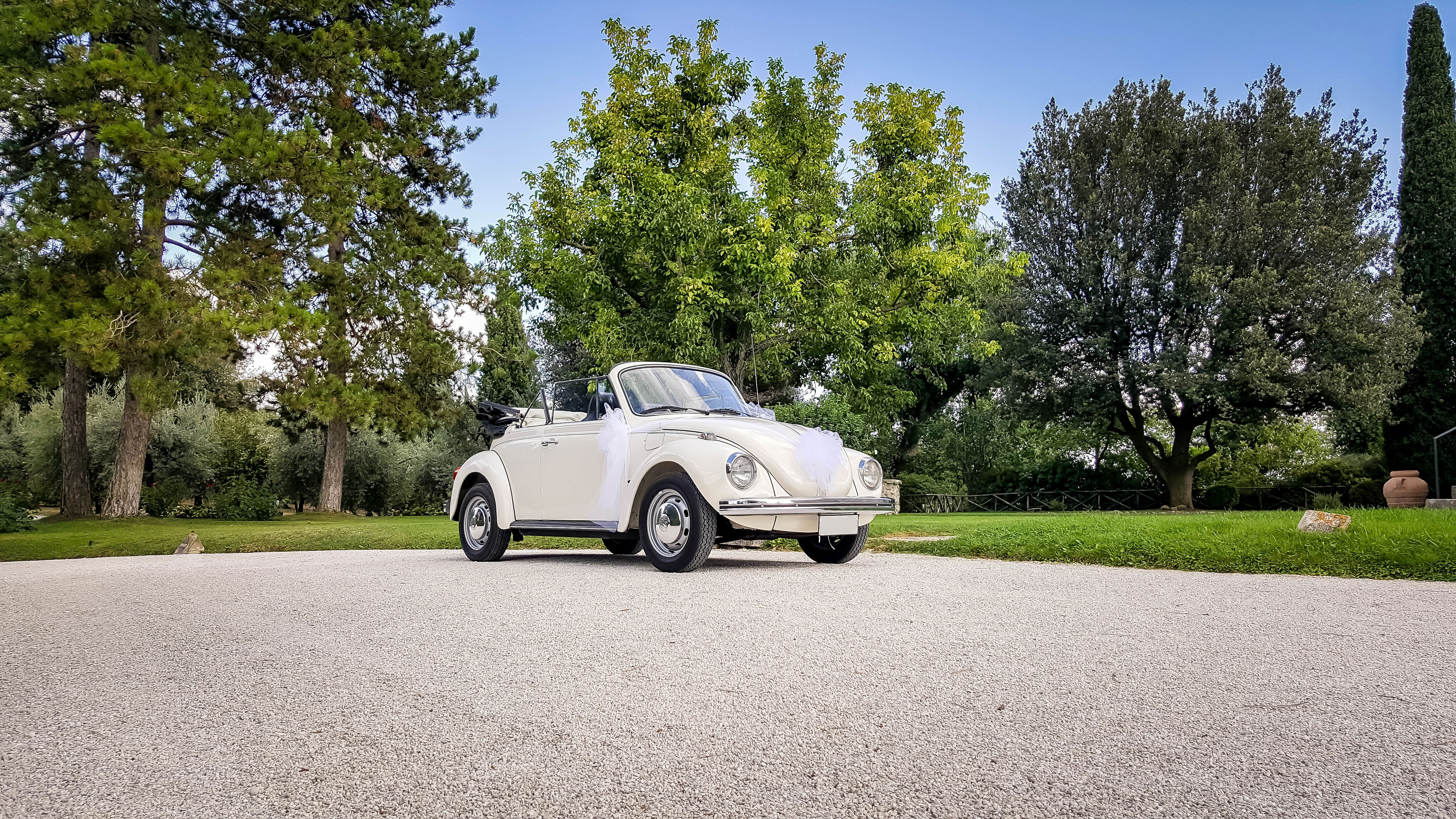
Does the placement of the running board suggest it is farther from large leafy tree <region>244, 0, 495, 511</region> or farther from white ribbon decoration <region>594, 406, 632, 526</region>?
large leafy tree <region>244, 0, 495, 511</region>

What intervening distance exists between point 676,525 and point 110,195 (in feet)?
57.9

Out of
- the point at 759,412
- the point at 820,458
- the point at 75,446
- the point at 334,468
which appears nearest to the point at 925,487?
the point at 334,468

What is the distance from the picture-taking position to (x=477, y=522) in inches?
386

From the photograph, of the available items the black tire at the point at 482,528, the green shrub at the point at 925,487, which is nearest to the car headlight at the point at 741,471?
the black tire at the point at 482,528

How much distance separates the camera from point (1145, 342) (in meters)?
27.2

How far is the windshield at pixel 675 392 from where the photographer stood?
8617 millimetres

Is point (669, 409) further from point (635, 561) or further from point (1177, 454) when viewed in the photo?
point (1177, 454)

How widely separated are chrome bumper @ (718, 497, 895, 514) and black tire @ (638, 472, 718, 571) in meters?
0.26

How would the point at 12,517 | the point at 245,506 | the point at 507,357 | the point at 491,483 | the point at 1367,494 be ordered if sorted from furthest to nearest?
the point at 1367,494 < the point at 507,357 < the point at 245,506 < the point at 12,517 < the point at 491,483

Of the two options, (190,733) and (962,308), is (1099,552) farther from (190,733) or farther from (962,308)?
(962,308)

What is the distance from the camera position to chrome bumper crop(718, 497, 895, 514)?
7.18 m

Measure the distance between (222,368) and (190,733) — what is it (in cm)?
3430

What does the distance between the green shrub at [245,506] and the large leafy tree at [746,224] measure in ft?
28.9

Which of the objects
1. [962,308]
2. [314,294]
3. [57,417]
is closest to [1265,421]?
[962,308]
